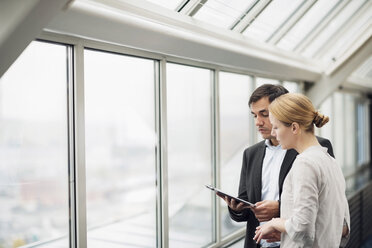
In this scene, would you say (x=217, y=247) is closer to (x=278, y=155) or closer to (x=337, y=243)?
(x=278, y=155)

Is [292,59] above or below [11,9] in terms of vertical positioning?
above

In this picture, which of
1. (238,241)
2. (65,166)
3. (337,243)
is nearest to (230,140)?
(238,241)

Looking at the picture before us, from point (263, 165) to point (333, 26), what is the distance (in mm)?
3500

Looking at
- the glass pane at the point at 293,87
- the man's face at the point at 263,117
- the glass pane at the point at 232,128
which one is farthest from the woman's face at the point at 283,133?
the glass pane at the point at 293,87

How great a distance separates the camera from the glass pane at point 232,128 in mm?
4562

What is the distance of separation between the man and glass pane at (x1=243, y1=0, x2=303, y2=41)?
1830mm

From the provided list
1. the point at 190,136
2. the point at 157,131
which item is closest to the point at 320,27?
the point at 190,136

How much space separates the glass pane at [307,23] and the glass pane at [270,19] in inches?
14.0

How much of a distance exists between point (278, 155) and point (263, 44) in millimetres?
2347

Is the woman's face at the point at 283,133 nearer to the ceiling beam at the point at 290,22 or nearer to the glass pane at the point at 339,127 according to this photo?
the ceiling beam at the point at 290,22

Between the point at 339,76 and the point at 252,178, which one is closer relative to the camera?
the point at 252,178

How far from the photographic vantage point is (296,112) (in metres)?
1.67

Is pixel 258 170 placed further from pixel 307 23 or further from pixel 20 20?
pixel 307 23

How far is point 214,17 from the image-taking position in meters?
3.43
